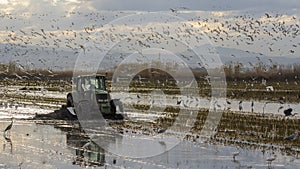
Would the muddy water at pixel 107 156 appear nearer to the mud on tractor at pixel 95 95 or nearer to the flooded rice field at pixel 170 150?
the flooded rice field at pixel 170 150

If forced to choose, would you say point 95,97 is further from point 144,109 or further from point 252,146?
point 252,146

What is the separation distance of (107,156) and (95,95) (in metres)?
11.1

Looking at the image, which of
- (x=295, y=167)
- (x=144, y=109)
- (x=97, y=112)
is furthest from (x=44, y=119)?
(x=295, y=167)

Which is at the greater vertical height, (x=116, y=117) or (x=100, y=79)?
(x=100, y=79)

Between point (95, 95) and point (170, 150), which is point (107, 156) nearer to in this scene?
point (170, 150)

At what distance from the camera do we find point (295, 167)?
13.2 m

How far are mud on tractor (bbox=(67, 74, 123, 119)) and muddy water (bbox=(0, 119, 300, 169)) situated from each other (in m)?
6.64

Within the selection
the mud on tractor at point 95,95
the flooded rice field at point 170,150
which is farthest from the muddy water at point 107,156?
the mud on tractor at point 95,95

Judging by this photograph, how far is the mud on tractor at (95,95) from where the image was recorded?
2578cm

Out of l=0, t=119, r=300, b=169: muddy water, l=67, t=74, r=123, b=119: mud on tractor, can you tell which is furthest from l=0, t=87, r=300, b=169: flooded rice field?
l=67, t=74, r=123, b=119: mud on tractor

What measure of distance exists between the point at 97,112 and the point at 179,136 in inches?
312

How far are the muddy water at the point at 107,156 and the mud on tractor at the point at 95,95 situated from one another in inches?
261

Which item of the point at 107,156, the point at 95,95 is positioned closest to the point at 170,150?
the point at 107,156

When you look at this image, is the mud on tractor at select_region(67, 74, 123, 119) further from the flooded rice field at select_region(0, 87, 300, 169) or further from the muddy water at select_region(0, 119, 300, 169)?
the muddy water at select_region(0, 119, 300, 169)
